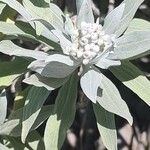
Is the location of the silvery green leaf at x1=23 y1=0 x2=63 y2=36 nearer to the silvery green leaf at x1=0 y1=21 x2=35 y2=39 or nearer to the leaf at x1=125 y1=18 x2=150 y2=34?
the silvery green leaf at x1=0 y1=21 x2=35 y2=39

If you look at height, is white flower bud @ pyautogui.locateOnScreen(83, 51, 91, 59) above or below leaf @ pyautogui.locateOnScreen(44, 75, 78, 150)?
above

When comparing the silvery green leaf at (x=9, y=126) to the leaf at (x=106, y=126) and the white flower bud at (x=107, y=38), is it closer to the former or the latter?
the leaf at (x=106, y=126)

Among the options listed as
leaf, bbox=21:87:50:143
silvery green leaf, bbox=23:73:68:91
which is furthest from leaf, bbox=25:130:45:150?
silvery green leaf, bbox=23:73:68:91

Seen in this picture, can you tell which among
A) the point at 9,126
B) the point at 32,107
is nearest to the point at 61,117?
the point at 32,107

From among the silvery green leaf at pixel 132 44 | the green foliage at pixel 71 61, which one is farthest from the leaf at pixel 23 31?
the silvery green leaf at pixel 132 44

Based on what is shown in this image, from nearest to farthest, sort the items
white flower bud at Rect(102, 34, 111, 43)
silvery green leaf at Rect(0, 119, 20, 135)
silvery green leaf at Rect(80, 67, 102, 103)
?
1. silvery green leaf at Rect(80, 67, 102, 103)
2. white flower bud at Rect(102, 34, 111, 43)
3. silvery green leaf at Rect(0, 119, 20, 135)

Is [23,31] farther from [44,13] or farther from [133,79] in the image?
[133,79]
